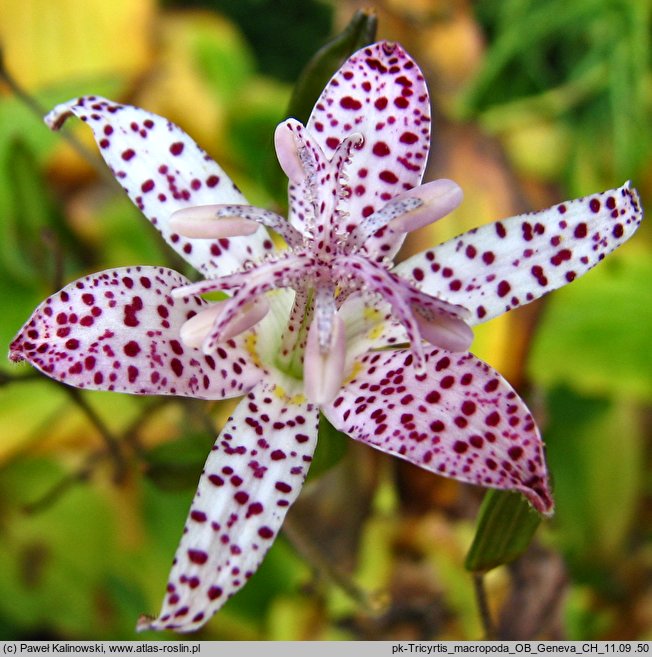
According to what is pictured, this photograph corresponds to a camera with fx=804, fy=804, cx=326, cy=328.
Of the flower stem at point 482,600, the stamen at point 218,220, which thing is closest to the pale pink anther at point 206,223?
the stamen at point 218,220

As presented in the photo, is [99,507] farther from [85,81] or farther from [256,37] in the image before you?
[256,37]

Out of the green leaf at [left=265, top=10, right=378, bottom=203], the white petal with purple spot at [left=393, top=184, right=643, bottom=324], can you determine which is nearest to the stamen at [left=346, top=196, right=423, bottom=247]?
the white petal with purple spot at [left=393, top=184, right=643, bottom=324]

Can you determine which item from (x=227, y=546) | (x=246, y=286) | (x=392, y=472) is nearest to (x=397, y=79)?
(x=246, y=286)

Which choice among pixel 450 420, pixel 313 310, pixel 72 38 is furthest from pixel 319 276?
pixel 72 38

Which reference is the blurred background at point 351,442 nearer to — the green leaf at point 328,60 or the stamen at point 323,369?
the green leaf at point 328,60

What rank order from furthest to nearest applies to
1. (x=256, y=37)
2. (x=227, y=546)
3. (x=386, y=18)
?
1. (x=256, y=37)
2. (x=386, y=18)
3. (x=227, y=546)

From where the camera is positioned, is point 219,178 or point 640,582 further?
point 640,582

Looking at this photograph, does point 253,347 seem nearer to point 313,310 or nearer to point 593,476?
point 313,310

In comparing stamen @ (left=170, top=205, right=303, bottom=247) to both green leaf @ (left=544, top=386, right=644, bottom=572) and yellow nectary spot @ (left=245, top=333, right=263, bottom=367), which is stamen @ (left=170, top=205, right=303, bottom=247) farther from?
green leaf @ (left=544, top=386, right=644, bottom=572)
